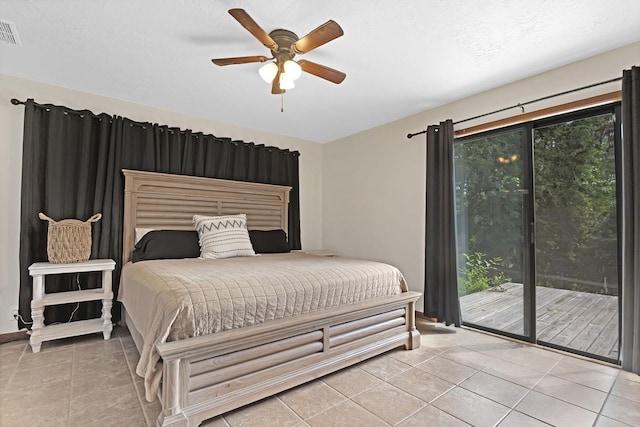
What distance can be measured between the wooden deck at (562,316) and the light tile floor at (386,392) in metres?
0.18

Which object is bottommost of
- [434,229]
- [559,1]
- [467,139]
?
[434,229]

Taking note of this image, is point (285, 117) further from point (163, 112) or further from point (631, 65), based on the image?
point (631, 65)

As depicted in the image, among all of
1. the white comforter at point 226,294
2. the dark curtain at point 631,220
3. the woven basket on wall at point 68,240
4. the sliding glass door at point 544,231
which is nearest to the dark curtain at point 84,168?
the woven basket on wall at point 68,240

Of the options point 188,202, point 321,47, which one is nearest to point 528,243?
point 321,47

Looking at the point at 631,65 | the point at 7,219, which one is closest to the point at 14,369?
the point at 7,219

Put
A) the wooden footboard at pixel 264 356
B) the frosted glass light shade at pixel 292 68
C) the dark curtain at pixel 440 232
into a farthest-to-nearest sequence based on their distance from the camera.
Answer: the dark curtain at pixel 440 232 → the frosted glass light shade at pixel 292 68 → the wooden footboard at pixel 264 356

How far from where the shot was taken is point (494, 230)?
3047mm

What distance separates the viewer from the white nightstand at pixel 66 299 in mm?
2494

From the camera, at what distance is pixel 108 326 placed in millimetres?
2779

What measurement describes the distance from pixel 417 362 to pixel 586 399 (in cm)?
101

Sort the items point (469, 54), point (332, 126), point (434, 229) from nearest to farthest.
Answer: point (469, 54) < point (434, 229) < point (332, 126)

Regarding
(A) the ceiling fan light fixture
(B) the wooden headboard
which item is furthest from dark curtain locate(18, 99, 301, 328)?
(A) the ceiling fan light fixture

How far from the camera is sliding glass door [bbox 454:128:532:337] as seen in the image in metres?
2.83

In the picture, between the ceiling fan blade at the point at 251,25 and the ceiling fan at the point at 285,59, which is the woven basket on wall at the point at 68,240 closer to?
the ceiling fan at the point at 285,59
